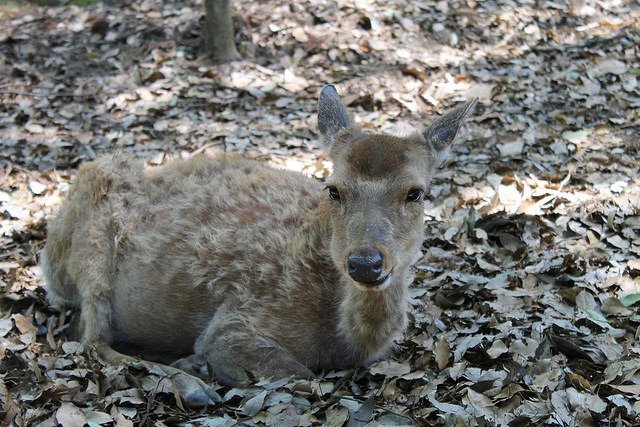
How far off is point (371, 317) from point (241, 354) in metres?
0.95

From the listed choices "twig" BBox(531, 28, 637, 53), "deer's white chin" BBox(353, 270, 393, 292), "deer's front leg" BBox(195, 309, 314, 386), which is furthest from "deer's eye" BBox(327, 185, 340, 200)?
"twig" BBox(531, 28, 637, 53)

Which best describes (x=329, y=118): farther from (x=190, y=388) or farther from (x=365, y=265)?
(x=190, y=388)

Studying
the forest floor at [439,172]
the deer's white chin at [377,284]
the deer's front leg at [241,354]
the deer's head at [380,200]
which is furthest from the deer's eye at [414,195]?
the deer's front leg at [241,354]

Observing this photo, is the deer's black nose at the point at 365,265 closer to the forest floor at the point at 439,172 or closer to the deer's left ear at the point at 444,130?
the forest floor at the point at 439,172

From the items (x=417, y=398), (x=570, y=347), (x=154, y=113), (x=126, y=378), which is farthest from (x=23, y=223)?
(x=570, y=347)

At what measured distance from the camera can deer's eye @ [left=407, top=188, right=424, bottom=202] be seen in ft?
17.5

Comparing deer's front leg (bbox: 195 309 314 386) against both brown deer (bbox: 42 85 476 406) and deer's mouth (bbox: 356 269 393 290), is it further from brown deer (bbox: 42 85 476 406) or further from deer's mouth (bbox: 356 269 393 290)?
deer's mouth (bbox: 356 269 393 290)

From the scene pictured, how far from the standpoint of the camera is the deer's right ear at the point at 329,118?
6020 millimetres

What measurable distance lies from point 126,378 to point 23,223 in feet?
10.3

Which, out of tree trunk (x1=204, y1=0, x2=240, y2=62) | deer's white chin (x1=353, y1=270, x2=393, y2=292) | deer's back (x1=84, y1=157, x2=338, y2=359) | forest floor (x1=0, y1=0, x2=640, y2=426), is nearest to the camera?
deer's white chin (x1=353, y1=270, x2=393, y2=292)

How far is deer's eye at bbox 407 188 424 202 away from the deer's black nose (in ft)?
2.19

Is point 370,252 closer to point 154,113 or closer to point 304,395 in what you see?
point 304,395

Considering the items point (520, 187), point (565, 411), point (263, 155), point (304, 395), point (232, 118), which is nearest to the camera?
point (565, 411)

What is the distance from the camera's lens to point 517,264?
262 inches
